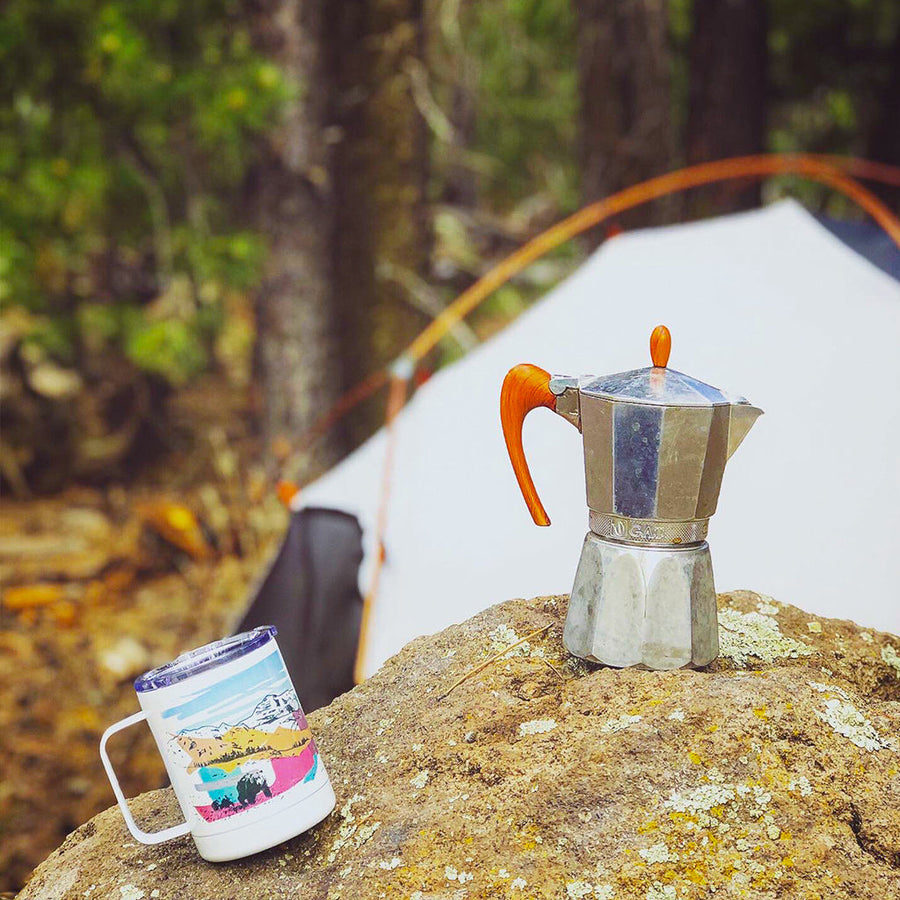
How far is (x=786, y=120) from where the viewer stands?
5574 mm

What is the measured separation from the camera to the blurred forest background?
9.12ft

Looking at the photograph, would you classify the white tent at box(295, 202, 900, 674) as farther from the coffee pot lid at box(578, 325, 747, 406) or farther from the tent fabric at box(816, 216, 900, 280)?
the coffee pot lid at box(578, 325, 747, 406)

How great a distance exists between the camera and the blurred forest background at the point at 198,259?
2781 mm

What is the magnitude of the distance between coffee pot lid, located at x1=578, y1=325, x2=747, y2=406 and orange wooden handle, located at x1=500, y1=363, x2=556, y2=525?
42 mm

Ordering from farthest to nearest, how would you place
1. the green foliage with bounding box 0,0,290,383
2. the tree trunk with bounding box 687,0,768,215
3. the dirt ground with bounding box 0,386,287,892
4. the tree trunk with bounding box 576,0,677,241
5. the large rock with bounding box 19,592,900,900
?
the tree trunk with bounding box 687,0,768,215 < the tree trunk with bounding box 576,0,677,241 < the green foliage with bounding box 0,0,290,383 < the dirt ground with bounding box 0,386,287,892 < the large rock with bounding box 19,592,900,900

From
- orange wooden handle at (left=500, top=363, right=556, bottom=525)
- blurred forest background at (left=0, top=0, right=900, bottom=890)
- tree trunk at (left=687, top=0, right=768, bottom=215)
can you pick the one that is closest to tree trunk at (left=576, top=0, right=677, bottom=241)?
blurred forest background at (left=0, top=0, right=900, bottom=890)

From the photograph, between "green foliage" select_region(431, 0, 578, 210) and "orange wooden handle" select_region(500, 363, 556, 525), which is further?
"green foliage" select_region(431, 0, 578, 210)

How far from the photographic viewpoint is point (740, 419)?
0.94 m

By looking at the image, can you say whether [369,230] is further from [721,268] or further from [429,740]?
[429,740]

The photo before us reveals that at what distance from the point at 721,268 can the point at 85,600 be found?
2196 millimetres

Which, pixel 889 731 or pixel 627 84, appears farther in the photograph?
pixel 627 84

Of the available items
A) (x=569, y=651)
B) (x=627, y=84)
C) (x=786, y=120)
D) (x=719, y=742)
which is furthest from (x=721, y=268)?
(x=786, y=120)

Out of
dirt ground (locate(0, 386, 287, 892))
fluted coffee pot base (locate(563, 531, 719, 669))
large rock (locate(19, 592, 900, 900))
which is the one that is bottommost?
dirt ground (locate(0, 386, 287, 892))

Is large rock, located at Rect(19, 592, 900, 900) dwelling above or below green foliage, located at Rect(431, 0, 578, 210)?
below
